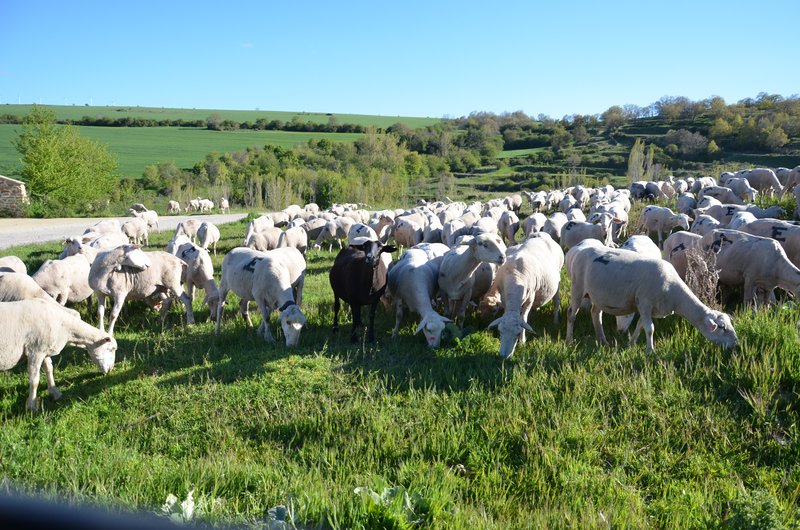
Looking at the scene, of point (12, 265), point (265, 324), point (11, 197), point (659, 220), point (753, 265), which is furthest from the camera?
point (11, 197)

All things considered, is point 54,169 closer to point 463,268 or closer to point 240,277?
point 240,277

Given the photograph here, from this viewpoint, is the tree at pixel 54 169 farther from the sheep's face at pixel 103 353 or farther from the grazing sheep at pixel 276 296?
the sheep's face at pixel 103 353

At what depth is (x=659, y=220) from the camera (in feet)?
61.8

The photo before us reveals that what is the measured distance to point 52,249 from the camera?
21.1 metres

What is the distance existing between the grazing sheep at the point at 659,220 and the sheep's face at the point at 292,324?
14.4m

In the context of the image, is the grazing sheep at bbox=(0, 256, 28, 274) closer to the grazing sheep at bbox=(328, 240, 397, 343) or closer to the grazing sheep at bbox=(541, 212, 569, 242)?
the grazing sheep at bbox=(328, 240, 397, 343)

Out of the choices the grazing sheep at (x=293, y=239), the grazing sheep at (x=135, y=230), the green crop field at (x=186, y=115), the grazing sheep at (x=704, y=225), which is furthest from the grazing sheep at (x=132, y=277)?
the green crop field at (x=186, y=115)

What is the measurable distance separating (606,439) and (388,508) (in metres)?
2.70

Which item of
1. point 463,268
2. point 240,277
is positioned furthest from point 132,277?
point 463,268

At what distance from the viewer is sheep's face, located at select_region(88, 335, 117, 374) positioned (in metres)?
7.83

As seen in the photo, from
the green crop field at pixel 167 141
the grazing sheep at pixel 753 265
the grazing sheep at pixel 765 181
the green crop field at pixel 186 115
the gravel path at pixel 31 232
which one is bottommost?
the gravel path at pixel 31 232

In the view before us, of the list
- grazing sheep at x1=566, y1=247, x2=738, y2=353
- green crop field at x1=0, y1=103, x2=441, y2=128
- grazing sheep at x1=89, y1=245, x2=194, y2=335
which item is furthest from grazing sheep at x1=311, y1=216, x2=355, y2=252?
green crop field at x1=0, y1=103, x2=441, y2=128

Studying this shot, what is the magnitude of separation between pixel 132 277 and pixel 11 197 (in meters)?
40.7

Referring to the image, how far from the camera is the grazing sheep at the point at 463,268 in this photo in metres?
9.06
